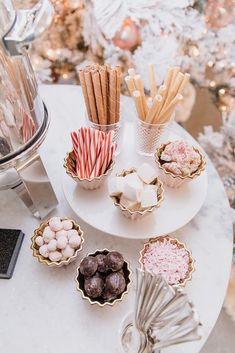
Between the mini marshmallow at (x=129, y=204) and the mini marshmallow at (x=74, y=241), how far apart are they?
115 mm

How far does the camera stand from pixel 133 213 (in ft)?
2.60

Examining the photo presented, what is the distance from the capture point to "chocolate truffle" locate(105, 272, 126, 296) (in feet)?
2.34

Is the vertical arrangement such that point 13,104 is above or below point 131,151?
above

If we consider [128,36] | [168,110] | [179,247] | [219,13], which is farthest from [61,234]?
[219,13]

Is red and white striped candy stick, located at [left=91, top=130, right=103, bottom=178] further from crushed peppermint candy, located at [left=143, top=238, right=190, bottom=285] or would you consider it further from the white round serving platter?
crushed peppermint candy, located at [left=143, top=238, right=190, bottom=285]

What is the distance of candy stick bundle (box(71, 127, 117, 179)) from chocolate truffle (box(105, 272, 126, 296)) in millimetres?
225

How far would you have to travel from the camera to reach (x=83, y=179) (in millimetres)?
830

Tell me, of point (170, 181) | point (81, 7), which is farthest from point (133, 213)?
point (81, 7)

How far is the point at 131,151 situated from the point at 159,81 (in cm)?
60

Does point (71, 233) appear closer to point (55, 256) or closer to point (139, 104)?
point (55, 256)

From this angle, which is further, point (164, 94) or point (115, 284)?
point (164, 94)

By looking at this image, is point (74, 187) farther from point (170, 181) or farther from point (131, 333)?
point (131, 333)

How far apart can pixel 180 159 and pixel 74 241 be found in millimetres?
297

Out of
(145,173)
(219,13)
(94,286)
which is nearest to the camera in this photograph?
(94,286)
